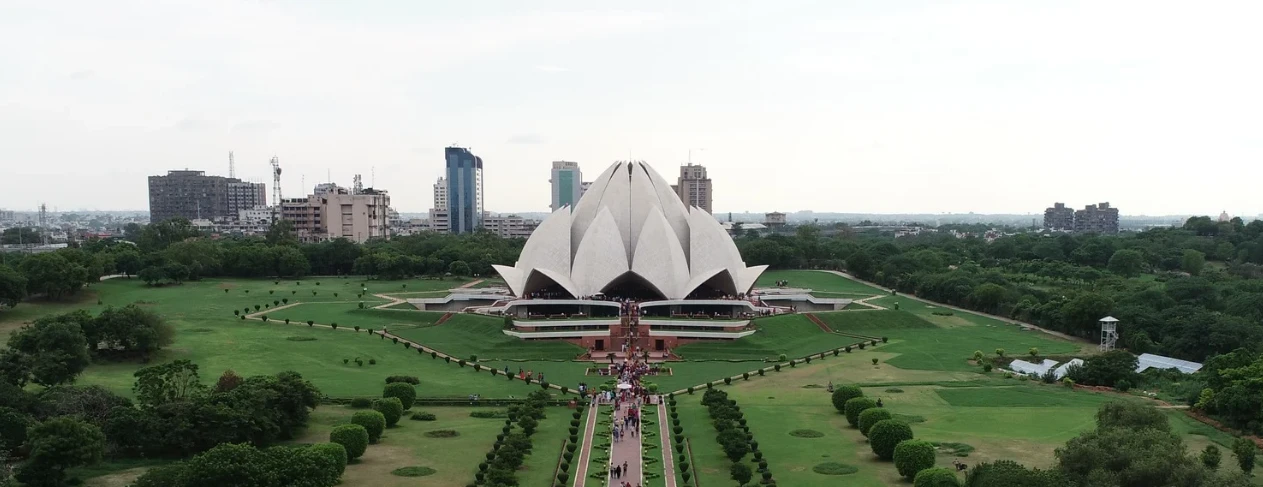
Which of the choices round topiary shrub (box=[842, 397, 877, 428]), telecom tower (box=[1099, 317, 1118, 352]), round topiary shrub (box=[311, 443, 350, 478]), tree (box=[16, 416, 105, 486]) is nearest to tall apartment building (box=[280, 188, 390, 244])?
telecom tower (box=[1099, 317, 1118, 352])

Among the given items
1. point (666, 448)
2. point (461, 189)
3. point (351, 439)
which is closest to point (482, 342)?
point (666, 448)

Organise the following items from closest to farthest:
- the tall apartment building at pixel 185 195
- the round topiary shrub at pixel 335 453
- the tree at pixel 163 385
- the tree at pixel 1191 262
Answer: the round topiary shrub at pixel 335 453
the tree at pixel 163 385
the tree at pixel 1191 262
the tall apartment building at pixel 185 195

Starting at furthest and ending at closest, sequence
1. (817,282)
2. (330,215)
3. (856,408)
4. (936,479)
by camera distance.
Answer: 1. (330,215)
2. (817,282)
3. (856,408)
4. (936,479)

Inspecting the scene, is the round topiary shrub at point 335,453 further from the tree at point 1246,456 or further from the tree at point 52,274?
the tree at point 52,274

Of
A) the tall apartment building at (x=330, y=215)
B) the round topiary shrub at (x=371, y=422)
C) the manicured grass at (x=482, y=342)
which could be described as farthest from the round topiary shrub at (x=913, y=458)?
the tall apartment building at (x=330, y=215)

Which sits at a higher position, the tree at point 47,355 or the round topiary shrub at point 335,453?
the tree at point 47,355

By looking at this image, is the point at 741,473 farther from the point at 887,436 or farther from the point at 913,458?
the point at 887,436


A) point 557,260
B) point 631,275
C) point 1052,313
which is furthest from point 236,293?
point 1052,313
